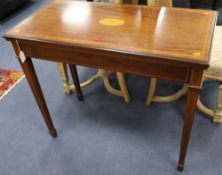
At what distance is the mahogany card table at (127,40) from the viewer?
0.93 metres

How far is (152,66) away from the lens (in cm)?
97

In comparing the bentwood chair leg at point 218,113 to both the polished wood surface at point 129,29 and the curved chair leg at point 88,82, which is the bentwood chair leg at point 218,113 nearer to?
the polished wood surface at point 129,29

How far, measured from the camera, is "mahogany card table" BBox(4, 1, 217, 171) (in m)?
0.93

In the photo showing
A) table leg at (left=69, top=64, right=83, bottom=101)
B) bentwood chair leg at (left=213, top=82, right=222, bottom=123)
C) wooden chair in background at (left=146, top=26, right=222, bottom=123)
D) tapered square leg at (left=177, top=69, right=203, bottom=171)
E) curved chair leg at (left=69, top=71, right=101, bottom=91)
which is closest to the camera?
tapered square leg at (left=177, top=69, right=203, bottom=171)

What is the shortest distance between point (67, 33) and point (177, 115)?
987mm

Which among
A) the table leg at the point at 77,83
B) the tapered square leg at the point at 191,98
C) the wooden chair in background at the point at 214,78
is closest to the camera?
the tapered square leg at the point at 191,98

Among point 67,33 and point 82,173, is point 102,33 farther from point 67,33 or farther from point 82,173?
point 82,173

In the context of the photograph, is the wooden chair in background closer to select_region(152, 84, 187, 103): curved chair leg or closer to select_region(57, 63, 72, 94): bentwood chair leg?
select_region(152, 84, 187, 103): curved chair leg

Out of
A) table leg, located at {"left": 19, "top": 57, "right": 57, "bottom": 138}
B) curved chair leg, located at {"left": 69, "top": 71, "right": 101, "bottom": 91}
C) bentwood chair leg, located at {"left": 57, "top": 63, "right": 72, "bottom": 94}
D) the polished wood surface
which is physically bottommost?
curved chair leg, located at {"left": 69, "top": 71, "right": 101, "bottom": 91}

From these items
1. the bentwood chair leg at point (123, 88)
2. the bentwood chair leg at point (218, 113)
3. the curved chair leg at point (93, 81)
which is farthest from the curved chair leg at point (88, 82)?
the bentwood chair leg at point (218, 113)

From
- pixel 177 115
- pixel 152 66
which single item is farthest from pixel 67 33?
pixel 177 115

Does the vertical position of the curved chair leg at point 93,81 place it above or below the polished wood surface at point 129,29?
below

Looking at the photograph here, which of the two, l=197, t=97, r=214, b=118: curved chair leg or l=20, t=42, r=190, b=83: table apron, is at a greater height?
l=20, t=42, r=190, b=83: table apron

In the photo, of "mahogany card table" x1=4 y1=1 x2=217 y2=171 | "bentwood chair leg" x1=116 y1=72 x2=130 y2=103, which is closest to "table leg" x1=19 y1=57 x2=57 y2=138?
"mahogany card table" x1=4 y1=1 x2=217 y2=171
